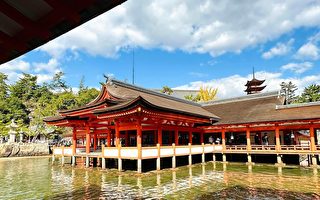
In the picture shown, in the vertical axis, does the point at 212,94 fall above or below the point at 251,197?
above

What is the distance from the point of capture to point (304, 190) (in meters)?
10.9

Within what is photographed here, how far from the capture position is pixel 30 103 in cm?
5138

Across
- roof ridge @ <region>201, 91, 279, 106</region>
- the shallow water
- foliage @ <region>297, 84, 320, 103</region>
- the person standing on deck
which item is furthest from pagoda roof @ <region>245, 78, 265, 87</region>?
the shallow water

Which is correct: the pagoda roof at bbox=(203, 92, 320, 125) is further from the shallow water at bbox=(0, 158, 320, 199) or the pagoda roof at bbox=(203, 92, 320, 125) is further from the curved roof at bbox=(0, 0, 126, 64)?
the curved roof at bbox=(0, 0, 126, 64)

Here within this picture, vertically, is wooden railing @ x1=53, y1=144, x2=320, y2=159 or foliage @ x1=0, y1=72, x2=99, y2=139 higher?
foliage @ x1=0, y1=72, x2=99, y2=139

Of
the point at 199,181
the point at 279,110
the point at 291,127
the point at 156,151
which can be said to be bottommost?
the point at 199,181

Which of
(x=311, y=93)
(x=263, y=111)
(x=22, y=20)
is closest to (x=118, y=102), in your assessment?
(x=263, y=111)

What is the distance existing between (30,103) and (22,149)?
65.2 feet

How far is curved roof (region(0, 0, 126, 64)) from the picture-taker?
2.88 m

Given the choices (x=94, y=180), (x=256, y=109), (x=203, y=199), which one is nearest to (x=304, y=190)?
(x=203, y=199)

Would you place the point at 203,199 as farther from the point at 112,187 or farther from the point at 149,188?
the point at 112,187

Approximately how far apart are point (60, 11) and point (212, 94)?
6130 cm

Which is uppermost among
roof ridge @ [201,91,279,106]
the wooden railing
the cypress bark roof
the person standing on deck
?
roof ridge @ [201,91,279,106]

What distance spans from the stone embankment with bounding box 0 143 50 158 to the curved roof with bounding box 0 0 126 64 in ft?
114
